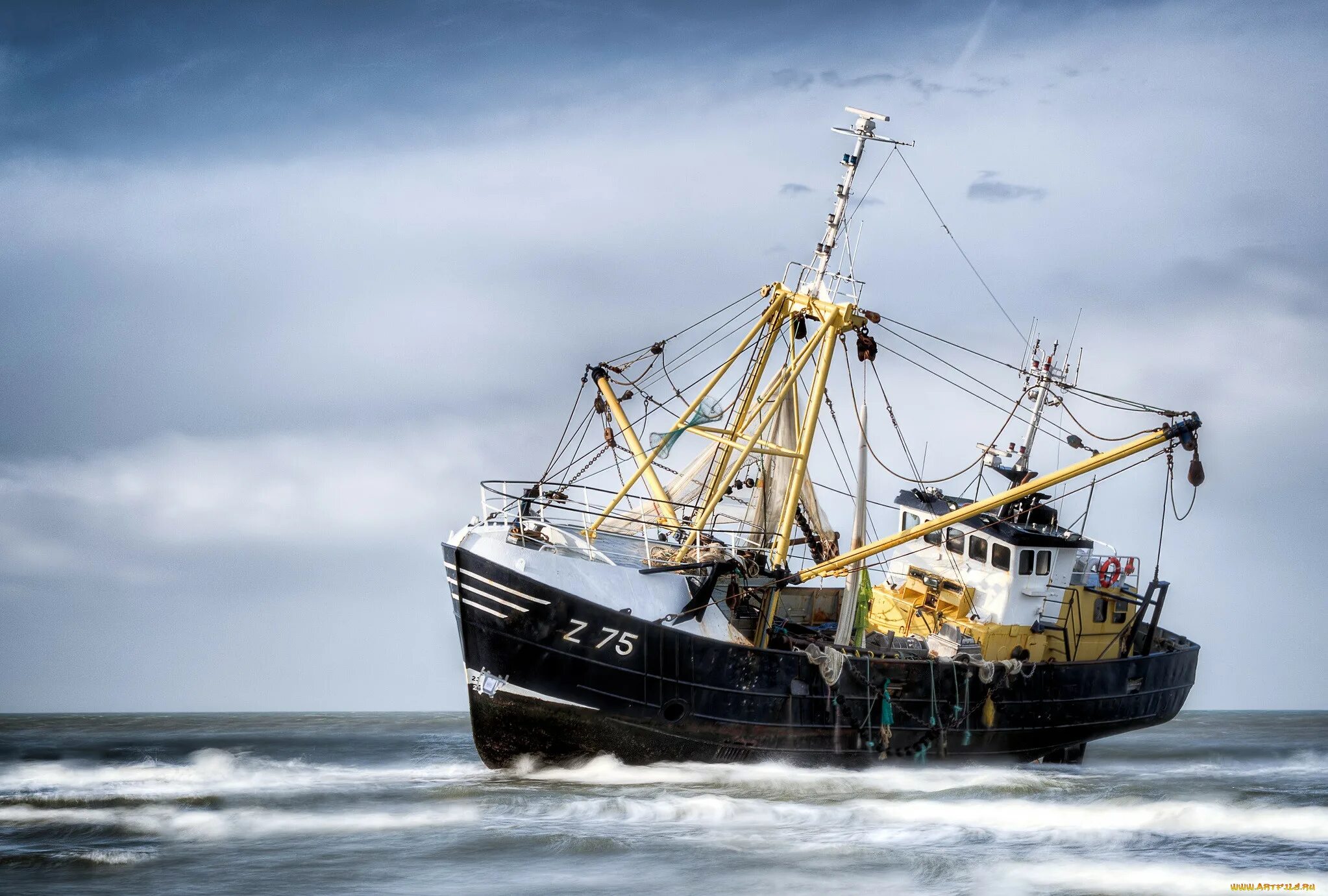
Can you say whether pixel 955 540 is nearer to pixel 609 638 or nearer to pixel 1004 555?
pixel 1004 555

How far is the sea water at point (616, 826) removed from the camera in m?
15.3

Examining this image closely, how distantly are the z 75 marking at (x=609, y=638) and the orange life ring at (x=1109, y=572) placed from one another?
33.8 ft

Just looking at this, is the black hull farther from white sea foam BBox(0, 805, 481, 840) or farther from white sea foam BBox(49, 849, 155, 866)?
white sea foam BBox(49, 849, 155, 866)

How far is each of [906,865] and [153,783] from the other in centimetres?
A: 1128

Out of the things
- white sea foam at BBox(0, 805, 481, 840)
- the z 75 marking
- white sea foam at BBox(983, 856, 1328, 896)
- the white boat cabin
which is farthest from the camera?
the white boat cabin

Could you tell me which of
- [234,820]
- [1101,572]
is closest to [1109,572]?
[1101,572]

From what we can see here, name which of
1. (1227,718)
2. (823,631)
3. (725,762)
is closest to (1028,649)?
(823,631)

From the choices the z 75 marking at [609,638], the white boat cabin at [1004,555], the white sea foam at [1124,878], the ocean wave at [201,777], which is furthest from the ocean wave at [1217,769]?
the ocean wave at [201,777]

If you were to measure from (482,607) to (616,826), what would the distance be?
3.92 m

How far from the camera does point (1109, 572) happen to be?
2553 centimetres

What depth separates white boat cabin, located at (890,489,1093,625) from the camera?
79.6 feet

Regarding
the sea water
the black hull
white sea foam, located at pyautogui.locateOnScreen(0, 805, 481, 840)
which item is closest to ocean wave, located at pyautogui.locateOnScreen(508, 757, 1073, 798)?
the sea water

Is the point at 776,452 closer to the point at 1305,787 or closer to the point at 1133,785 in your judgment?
the point at 1133,785

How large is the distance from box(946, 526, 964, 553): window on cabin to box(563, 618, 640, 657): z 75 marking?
8.12 meters
